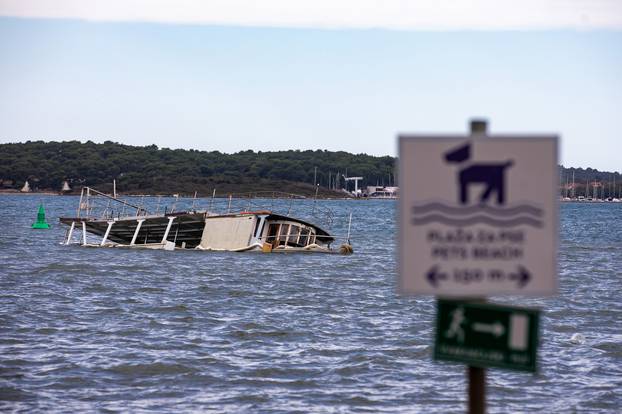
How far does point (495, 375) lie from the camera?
16906 mm

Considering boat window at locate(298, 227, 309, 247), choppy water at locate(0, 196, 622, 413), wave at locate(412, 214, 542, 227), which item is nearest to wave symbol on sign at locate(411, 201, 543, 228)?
wave at locate(412, 214, 542, 227)

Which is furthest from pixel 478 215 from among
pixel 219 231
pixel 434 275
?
pixel 219 231

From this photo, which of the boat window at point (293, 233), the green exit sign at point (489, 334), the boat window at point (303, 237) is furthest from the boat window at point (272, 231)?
the green exit sign at point (489, 334)

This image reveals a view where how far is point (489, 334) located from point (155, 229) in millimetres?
51972

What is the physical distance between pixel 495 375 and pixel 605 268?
34.6 meters

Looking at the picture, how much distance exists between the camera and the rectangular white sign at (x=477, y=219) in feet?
17.7

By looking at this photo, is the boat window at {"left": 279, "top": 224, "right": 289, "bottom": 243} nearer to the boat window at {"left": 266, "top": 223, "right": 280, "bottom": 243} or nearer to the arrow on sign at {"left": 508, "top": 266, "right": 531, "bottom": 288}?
the boat window at {"left": 266, "top": 223, "right": 280, "bottom": 243}

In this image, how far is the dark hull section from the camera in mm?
53938

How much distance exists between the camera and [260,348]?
20.1 meters

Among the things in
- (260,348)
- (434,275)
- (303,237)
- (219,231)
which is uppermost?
(434,275)

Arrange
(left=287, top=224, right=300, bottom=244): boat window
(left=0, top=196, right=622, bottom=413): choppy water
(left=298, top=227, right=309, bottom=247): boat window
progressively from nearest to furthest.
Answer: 1. (left=0, top=196, right=622, bottom=413): choppy water
2. (left=287, top=224, right=300, bottom=244): boat window
3. (left=298, top=227, right=309, bottom=247): boat window

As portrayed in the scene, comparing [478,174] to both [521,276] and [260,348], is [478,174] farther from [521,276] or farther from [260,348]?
[260,348]

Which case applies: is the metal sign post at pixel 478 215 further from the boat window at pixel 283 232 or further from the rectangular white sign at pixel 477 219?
the boat window at pixel 283 232

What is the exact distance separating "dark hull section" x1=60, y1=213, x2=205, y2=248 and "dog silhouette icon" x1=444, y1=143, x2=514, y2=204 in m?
47.4
